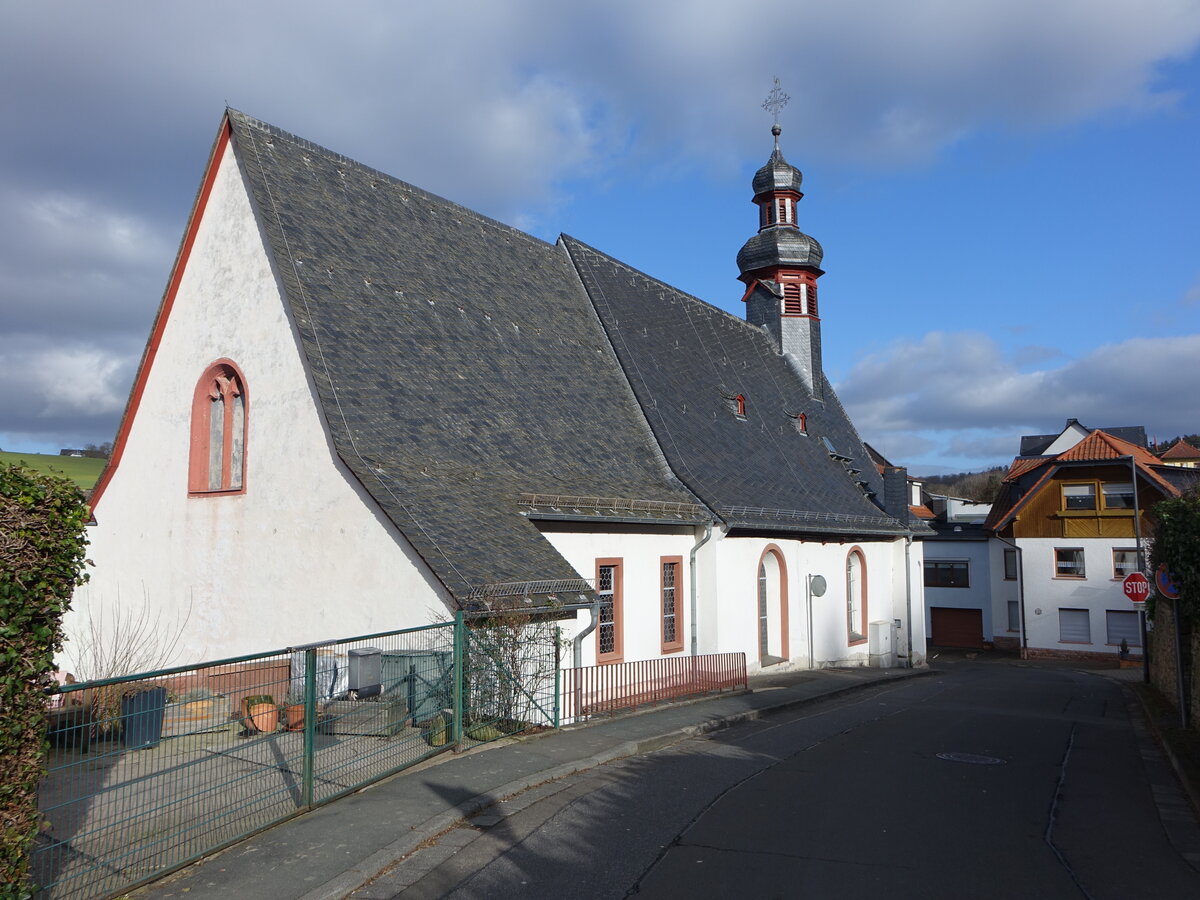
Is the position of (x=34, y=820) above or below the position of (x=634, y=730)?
above

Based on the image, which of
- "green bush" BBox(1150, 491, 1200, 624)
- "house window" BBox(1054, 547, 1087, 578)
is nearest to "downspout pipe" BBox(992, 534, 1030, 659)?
"house window" BBox(1054, 547, 1087, 578)

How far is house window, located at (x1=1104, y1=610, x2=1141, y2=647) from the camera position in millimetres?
36281

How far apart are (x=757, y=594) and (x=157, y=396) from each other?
12.6m

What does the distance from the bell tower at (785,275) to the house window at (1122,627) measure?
52.7 feet

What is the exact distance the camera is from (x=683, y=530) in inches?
730

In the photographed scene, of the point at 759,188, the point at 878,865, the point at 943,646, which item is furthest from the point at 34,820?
the point at 943,646

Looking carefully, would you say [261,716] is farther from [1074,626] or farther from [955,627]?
[955,627]

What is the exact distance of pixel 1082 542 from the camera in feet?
123

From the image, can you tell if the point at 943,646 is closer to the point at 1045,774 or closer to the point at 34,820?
the point at 1045,774

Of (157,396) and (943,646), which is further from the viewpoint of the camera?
(943,646)

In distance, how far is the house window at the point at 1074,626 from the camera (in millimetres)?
37375

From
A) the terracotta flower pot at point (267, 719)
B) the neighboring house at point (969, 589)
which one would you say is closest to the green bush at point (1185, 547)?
the terracotta flower pot at point (267, 719)

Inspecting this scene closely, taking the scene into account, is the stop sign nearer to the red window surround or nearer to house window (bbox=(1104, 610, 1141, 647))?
the red window surround

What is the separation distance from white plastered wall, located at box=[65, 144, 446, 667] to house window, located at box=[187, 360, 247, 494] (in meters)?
0.22
